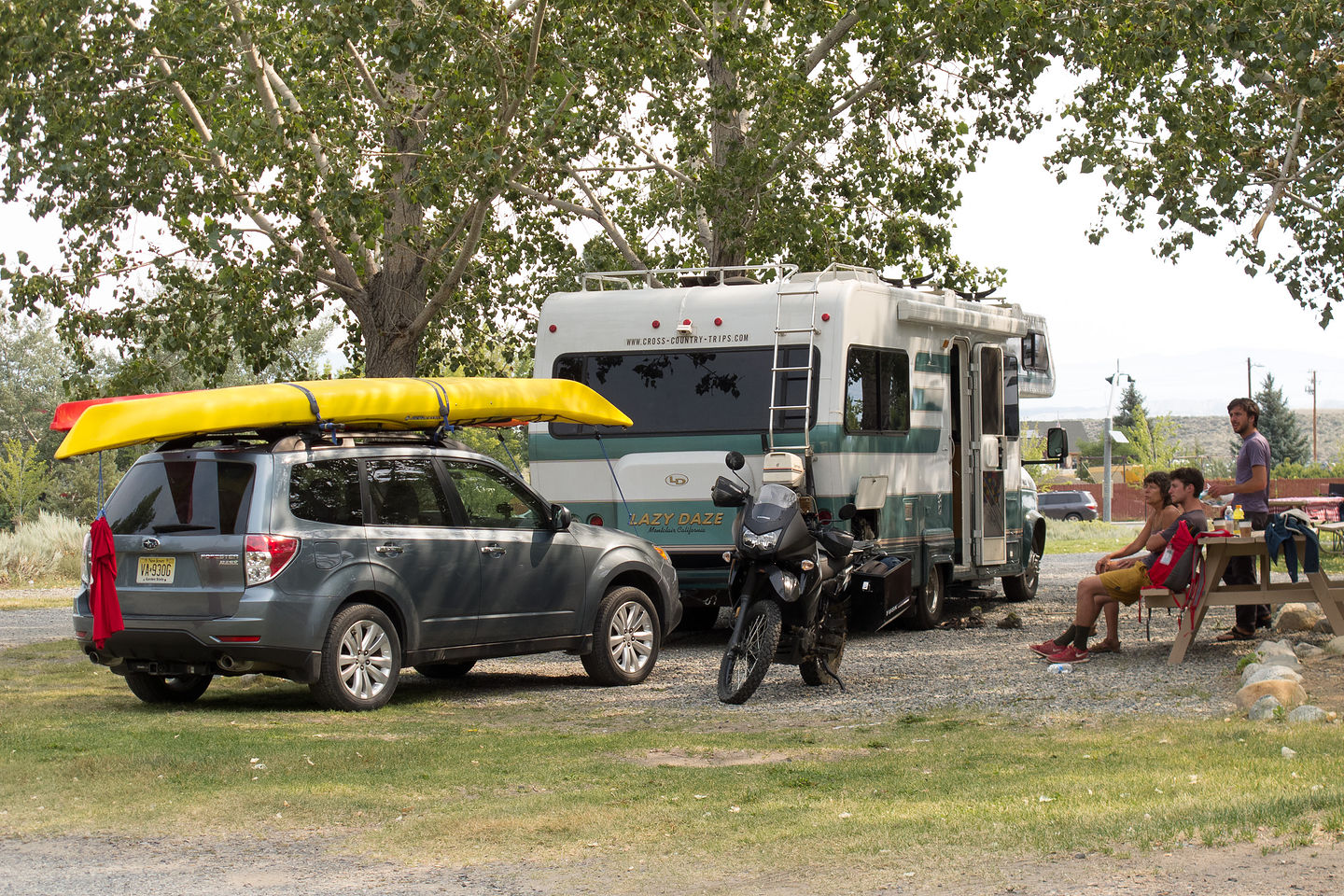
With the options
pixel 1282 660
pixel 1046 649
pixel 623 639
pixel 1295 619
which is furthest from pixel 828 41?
pixel 1282 660

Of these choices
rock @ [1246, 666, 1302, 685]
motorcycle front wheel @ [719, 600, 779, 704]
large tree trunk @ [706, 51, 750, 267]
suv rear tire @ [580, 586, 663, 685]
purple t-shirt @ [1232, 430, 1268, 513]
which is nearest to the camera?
rock @ [1246, 666, 1302, 685]

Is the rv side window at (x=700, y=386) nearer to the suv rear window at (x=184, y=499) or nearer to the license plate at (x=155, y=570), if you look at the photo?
the suv rear window at (x=184, y=499)

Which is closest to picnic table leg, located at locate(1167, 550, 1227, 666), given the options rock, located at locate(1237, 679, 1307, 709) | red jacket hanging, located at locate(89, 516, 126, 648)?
rock, located at locate(1237, 679, 1307, 709)

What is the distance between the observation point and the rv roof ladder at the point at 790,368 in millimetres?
12922

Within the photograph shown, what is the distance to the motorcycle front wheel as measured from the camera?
9.85 meters

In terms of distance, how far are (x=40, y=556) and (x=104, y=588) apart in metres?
17.3

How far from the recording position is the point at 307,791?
22.6ft

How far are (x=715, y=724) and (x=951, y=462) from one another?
268 inches

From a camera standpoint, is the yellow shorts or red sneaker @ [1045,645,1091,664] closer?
the yellow shorts

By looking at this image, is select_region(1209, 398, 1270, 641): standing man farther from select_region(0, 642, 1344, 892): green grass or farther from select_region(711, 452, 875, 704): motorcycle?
select_region(0, 642, 1344, 892): green grass

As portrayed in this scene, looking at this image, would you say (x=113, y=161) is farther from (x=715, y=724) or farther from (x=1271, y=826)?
(x=1271, y=826)

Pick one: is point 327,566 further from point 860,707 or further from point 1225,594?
point 1225,594

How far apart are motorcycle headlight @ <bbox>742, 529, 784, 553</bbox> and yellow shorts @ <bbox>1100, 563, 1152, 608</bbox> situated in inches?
103

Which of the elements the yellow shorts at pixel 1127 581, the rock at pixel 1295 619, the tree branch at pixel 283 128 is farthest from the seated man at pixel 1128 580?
the tree branch at pixel 283 128
